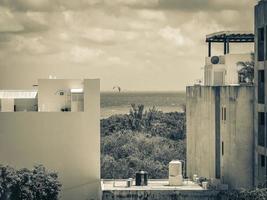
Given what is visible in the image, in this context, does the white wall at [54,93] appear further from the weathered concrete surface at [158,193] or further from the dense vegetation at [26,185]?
the weathered concrete surface at [158,193]

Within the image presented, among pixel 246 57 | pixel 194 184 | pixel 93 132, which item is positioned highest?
pixel 246 57

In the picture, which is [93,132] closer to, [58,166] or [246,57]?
[58,166]

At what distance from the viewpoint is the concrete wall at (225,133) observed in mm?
47344

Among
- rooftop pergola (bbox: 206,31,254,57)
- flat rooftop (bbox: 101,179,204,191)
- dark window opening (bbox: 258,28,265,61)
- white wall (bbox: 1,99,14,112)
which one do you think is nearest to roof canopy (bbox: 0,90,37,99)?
white wall (bbox: 1,99,14,112)

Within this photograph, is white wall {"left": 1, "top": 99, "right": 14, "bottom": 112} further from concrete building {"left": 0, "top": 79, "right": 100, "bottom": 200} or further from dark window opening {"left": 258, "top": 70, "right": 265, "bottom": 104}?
dark window opening {"left": 258, "top": 70, "right": 265, "bottom": 104}

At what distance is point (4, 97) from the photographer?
53.4 metres

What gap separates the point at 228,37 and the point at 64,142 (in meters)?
14.8

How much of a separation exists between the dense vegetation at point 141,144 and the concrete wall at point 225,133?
39.3 feet

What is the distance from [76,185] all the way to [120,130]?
4897 cm

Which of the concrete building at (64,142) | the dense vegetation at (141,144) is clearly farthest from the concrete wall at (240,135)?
the dense vegetation at (141,144)

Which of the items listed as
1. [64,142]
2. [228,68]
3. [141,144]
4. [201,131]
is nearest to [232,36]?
[228,68]

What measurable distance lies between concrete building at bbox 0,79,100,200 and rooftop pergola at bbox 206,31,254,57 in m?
11.0

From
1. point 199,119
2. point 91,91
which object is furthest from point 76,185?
Answer: point 199,119

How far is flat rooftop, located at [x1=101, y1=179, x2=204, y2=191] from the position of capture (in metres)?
49.1
